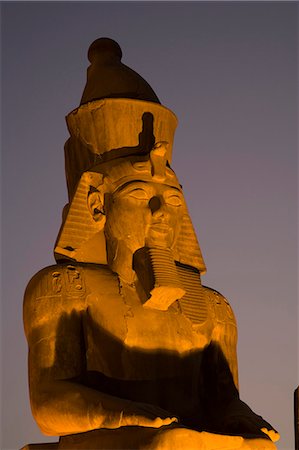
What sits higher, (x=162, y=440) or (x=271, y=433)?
(x=162, y=440)

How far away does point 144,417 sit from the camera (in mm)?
6707

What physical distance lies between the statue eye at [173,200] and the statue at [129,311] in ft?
0.04

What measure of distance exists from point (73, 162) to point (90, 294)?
1.55 meters

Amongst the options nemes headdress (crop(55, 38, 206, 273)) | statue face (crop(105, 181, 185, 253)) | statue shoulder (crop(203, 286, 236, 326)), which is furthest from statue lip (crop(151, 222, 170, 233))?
statue shoulder (crop(203, 286, 236, 326))

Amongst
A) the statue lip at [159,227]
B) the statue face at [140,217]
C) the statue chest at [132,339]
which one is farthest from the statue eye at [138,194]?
the statue chest at [132,339]

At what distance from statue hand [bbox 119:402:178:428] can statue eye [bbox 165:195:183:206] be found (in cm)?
197

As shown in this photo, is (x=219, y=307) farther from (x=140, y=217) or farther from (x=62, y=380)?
(x=62, y=380)

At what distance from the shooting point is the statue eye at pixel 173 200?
8.14 metres

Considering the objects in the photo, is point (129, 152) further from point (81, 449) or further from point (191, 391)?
point (81, 449)

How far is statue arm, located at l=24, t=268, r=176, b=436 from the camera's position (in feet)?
22.3

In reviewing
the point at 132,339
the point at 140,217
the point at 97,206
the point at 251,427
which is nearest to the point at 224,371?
the point at 251,427

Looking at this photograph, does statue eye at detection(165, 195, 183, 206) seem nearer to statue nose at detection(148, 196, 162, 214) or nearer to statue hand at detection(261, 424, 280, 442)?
statue nose at detection(148, 196, 162, 214)

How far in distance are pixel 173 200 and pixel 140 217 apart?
36 cm

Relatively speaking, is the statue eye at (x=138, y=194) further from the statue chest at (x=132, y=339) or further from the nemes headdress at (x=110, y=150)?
the statue chest at (x=132, y=339)
